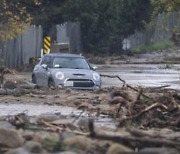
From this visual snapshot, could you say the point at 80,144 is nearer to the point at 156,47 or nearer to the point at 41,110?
the point at 41,110

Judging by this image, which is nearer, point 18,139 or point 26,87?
point 18,139

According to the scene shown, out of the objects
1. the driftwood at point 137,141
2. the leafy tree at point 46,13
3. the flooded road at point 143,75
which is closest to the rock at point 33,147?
the driftwood at point 137,141

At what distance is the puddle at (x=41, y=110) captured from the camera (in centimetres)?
1986

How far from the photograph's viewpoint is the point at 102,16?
64875 mm

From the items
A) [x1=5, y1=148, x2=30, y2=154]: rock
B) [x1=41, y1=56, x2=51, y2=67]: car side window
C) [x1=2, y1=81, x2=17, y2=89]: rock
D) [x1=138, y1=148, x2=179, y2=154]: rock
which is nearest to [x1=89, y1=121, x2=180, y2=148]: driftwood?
[x1=138, y1=148, x2=179, y2=154]: rock

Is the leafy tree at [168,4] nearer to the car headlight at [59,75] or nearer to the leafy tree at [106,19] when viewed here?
the car headlight at [59,75]

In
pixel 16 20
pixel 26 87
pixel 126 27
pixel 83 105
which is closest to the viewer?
pixel 83 105

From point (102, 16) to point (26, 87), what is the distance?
35.1 m

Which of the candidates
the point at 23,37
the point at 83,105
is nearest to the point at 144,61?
the point at 23,37

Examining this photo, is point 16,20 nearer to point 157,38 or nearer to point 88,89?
point 88,89

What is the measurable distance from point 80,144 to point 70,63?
19.2m

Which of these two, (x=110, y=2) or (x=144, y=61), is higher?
(x=110, y=2)

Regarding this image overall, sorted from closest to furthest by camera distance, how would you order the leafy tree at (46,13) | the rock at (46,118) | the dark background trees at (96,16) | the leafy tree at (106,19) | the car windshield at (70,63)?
the rock at (46,118)
the car windshield at (70,63)
the leafy tree at (46,13)
the dark background trees at (96,16)
the leafy tree at (106,19)

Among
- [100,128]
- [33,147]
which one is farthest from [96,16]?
[33,147]
